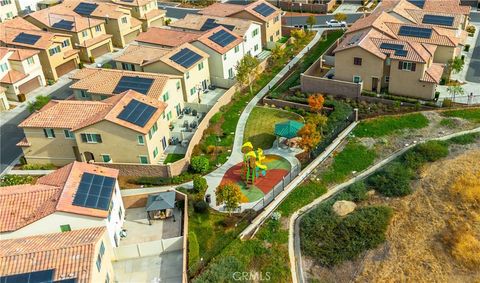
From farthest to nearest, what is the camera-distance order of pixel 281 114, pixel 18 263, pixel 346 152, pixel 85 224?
pixel 281 114 → pixel 346 152 → pixel 85 224 → pixel 18 263

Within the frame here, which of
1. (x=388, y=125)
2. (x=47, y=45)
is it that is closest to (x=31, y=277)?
(x=388, y=125)

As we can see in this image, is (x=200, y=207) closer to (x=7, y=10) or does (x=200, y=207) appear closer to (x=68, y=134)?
(x=68, y=134)

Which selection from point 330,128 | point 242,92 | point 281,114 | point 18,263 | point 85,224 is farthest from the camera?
point 242,92

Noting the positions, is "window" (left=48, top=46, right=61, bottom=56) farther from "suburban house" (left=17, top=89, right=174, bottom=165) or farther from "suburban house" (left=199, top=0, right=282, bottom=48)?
"suburban house" (left=199, top=0, right=282, bottom=48)

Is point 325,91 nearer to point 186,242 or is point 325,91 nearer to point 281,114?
point 281,114

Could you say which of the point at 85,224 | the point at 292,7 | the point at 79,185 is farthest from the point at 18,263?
the point at 292,7

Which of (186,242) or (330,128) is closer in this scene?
(186,242)

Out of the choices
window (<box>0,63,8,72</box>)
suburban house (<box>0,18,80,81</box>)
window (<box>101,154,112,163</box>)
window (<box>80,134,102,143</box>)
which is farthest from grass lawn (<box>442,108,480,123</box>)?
window (<box>0,63,8,72</box>)
